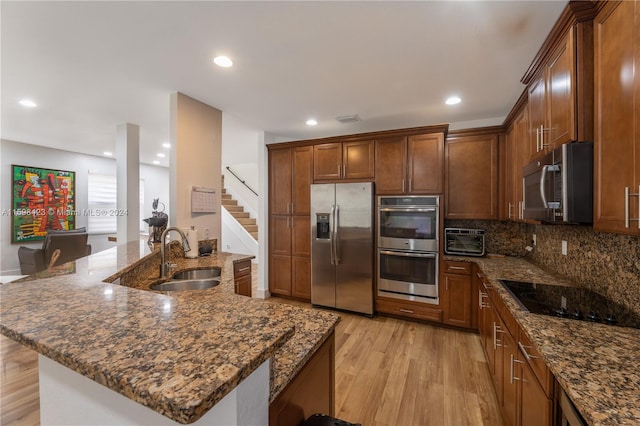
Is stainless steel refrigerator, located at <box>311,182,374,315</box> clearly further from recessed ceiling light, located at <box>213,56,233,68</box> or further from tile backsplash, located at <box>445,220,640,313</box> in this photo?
recessed ceiling light, located at <box>213,56,233,68</box>

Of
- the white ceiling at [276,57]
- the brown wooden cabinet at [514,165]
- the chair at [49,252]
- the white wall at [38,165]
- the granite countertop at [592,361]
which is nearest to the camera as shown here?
the granite countertop at [592,361]

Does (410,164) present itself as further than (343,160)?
No

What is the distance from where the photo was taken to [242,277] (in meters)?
2.57

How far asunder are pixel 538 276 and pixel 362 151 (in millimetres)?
2256

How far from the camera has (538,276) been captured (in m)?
2.12

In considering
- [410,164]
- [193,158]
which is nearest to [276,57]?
[193,158]

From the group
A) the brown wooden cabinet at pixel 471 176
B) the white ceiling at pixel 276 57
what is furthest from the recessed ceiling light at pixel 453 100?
the brown wooden cabinet at pixel 471 176

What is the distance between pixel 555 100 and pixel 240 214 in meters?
6.67

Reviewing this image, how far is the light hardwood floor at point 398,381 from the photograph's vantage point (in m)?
1.84

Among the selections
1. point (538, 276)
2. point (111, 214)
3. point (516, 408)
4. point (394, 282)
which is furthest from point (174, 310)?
point (111, 214)

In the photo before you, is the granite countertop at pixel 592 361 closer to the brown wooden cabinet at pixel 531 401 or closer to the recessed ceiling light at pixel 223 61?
the brown wooden cabinet at pixel 531 401

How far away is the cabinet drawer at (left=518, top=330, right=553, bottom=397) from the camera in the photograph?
1037 millimetres

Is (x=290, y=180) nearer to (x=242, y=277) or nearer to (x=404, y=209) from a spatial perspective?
(x=404, y=209)

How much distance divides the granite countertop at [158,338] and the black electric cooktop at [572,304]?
3.98 feet
